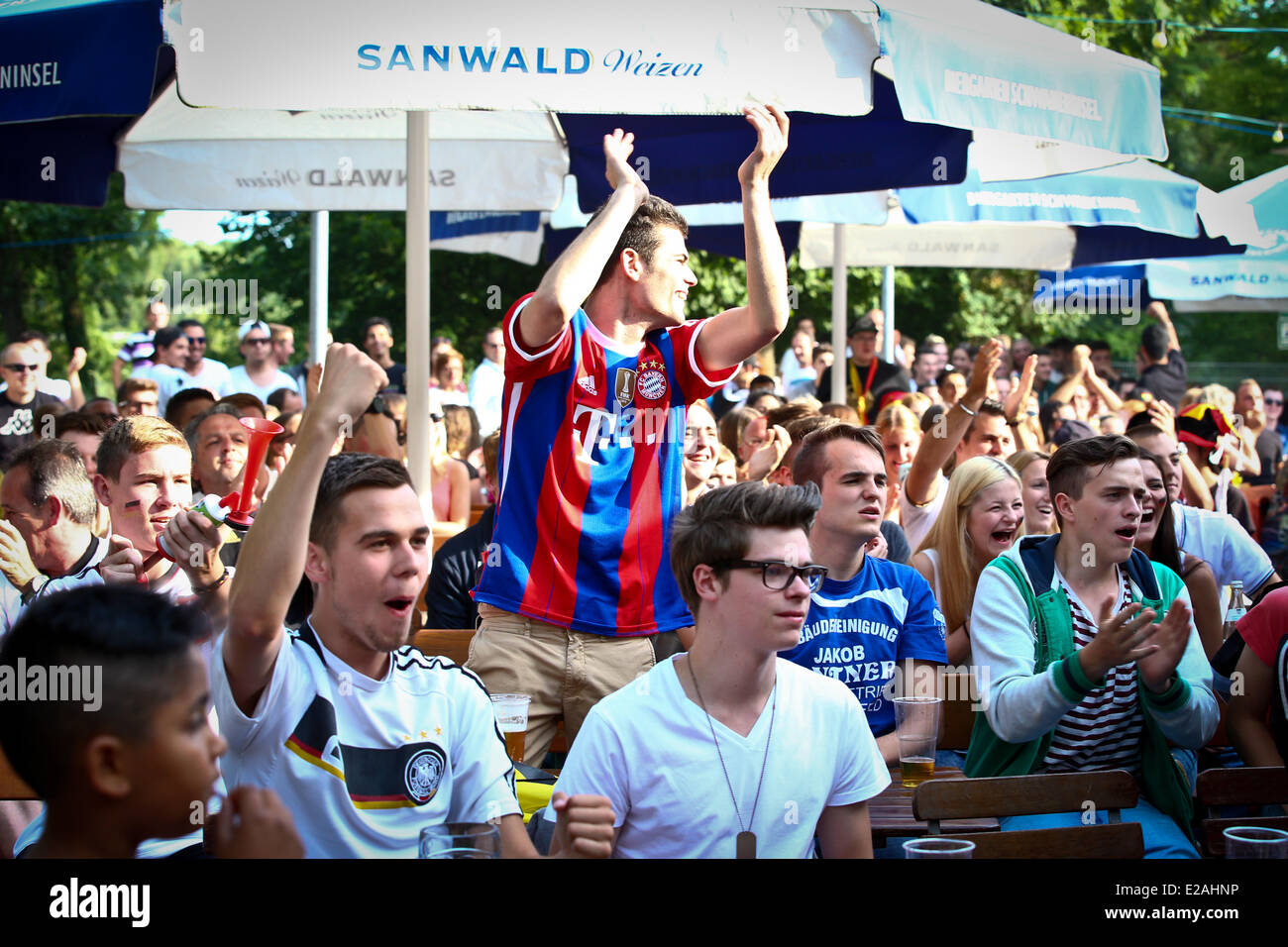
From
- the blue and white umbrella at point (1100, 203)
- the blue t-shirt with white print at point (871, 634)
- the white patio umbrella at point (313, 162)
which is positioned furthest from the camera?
the blue and white umbrella at point (1100, 203)

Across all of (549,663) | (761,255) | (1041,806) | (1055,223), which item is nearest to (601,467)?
(549,663)

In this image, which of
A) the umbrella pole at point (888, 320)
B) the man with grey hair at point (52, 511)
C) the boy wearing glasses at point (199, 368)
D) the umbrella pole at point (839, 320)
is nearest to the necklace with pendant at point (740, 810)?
the man with grey hair at point (52, 511)

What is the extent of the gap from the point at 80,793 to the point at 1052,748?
9.35 feet

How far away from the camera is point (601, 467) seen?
378cm

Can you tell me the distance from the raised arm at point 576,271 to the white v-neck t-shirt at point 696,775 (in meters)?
1.10

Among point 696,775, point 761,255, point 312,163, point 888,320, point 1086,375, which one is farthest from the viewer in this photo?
point 888,320

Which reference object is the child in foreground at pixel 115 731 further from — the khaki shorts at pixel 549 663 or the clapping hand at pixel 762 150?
the clapping hand at pixel 762 150

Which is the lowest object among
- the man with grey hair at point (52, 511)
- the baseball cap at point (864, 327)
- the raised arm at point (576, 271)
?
the man with grey hair at point (52, 511)

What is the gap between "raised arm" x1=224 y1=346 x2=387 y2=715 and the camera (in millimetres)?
2234

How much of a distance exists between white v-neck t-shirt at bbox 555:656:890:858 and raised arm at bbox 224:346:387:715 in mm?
777

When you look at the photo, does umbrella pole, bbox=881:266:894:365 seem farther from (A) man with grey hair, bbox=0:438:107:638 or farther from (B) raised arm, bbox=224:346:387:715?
(B) raised arm, bbox=224:346:387:715

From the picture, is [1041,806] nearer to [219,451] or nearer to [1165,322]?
[219,451]

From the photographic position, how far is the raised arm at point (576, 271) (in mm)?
3477

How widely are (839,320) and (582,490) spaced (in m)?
4.93
